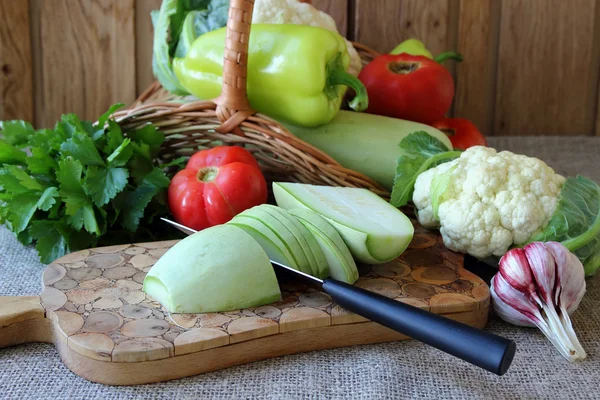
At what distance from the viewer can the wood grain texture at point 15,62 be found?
1.80 m

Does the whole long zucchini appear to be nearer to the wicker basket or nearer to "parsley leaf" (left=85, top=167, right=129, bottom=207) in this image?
the wicker basket

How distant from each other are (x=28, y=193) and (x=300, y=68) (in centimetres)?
55

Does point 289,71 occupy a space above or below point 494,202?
above

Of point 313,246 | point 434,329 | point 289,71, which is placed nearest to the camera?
point 434,329

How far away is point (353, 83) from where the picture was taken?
1.27m

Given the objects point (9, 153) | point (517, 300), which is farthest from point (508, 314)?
point (9, 153)

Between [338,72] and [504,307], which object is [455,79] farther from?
[504,307]

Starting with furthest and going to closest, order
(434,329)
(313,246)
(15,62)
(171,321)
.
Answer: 1. (15,62)
2. (313,246)
3. (171,321)
4. (434,329)

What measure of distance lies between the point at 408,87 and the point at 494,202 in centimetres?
49

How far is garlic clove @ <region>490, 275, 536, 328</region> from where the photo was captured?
904 mm

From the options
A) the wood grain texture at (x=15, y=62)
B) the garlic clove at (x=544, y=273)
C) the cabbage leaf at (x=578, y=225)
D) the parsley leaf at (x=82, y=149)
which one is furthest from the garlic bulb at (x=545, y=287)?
the wood grain texture at (x=15, y=62)

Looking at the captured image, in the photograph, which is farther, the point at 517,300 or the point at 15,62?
the point at 15,62

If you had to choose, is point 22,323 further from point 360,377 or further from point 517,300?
point 517,300

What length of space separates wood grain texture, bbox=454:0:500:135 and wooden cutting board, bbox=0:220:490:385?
3.52 feet
